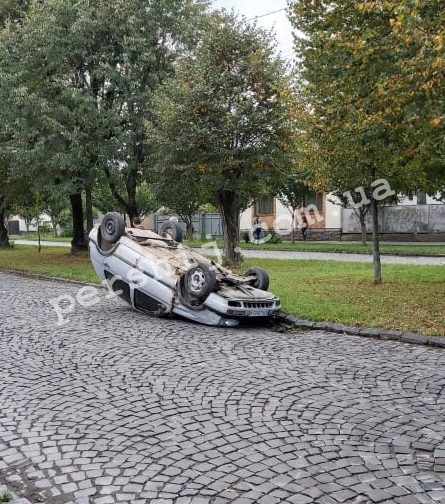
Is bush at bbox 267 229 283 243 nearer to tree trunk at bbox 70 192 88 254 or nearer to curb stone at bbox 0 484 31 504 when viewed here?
tree trunk at bbox 70 192 88 254

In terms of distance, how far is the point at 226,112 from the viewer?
591 inches

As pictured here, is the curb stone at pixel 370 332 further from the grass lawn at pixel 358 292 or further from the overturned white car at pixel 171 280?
the overturned white car at pixel 171 280

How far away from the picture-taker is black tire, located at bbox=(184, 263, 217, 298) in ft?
27.7

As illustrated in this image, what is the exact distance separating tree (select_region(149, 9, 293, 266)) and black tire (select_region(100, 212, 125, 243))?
5671mm

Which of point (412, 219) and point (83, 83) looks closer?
point (83, 83)

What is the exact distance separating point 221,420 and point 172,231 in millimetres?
7438

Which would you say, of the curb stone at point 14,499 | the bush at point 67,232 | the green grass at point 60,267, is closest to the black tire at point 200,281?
the curb stone at point 14,499

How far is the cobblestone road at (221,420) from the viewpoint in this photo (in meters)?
3.48

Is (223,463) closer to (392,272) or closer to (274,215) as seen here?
(392,272)

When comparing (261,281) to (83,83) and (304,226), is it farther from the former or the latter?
(304,226)

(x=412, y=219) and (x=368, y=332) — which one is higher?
(x=412, y=219)

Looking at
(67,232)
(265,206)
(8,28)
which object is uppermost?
(8,28)

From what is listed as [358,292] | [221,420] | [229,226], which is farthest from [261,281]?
[229,226]

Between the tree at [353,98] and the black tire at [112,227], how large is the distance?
4282 mm
